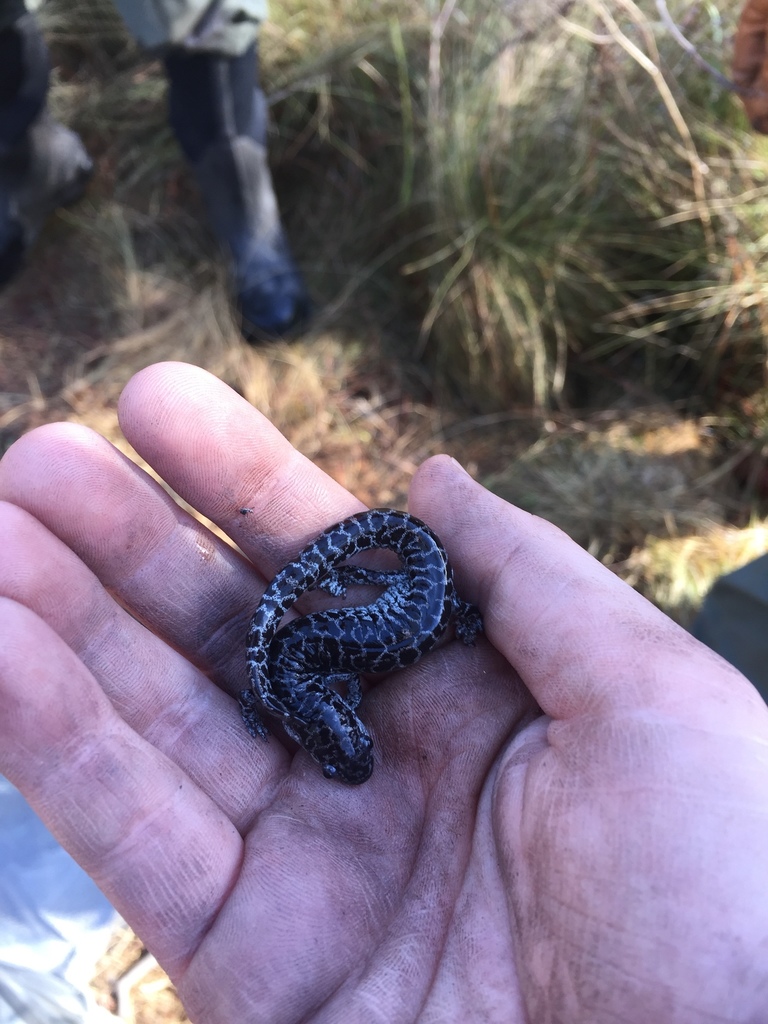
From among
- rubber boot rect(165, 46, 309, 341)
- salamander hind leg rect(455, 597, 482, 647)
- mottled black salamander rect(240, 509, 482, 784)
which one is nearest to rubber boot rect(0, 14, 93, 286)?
rubber boot rect(165, 46, 309, 341)

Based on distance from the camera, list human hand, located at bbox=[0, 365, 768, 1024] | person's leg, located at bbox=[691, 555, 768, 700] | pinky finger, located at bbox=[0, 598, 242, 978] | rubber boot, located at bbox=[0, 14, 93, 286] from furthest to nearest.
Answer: rubber boot, located at bbox=[0, 14, 93, 286], person's leg, located at bbox=[691, 555, 768, 700], pinky finger, located at bbox=[0, 598, 242, 978], human hand, located at bbox=[0, 365, 768, 1024]

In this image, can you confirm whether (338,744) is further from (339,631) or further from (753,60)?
(753,60)

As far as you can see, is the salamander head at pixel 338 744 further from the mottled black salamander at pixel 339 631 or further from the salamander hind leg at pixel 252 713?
the salamander hind leg at pixel 252 713

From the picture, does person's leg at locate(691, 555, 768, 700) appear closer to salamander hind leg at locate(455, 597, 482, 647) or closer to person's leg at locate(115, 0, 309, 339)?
salamander hind leg at locate(455, 597, 482, 647)

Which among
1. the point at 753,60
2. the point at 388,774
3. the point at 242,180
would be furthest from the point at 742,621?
the point at 242,180

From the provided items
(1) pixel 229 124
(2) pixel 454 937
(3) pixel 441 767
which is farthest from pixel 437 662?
(1) pixel 229 124

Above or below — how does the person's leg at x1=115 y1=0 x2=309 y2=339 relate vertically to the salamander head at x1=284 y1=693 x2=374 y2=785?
above

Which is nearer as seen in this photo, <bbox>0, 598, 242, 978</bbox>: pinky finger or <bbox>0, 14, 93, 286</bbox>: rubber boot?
<bbox>0, 598, 242, 978</bbox>: pinky finger
